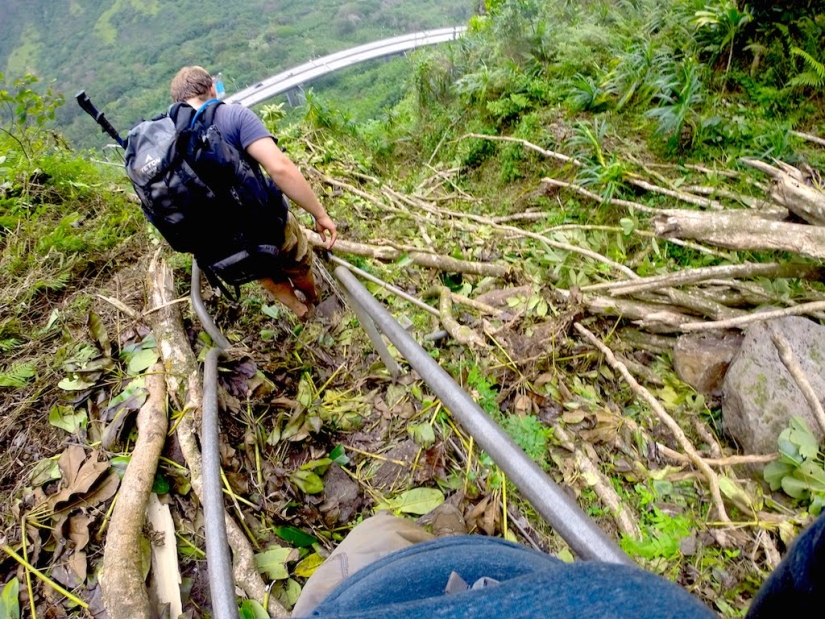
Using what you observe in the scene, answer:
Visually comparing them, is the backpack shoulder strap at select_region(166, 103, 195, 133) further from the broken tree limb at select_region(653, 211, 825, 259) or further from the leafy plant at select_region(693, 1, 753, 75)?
the leafy plant at select_region(693, 1, 753, 75)

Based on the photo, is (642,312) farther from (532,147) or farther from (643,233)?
(532,147)

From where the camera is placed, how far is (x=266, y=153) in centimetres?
263

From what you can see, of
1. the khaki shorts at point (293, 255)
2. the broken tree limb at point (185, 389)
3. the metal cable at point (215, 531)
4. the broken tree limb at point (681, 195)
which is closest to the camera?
the metal cable at point (215, 531)

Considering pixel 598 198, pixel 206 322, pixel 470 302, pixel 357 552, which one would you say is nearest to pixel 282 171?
pixel 206 322

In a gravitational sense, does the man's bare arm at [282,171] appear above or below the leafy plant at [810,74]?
above

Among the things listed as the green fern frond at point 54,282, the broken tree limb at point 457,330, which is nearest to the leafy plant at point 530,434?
the broken tree limb at point 457,330

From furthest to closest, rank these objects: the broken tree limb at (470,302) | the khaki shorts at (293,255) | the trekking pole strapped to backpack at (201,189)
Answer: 1. the khaki shorts at (293,255)
2. the broken tree limb at (470,302)
3. the trekking pole strapped to backpack at (201,189)

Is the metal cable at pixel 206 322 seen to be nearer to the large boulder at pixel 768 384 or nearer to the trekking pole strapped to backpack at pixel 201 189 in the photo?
the trekking pole strapped to backpack at pixel 201 189

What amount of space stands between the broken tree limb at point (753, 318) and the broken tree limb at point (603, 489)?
1060 millimetres

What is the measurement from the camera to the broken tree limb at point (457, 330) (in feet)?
9.13

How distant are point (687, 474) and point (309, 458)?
6.58 ft

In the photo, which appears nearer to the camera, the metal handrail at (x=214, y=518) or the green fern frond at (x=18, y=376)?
the metal handrail at (x=214, y=518)

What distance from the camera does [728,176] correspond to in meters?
3.69

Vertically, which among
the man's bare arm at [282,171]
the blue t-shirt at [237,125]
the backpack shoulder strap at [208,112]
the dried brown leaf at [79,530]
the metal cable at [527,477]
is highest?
the backpack shoulder strap at [208,112]
